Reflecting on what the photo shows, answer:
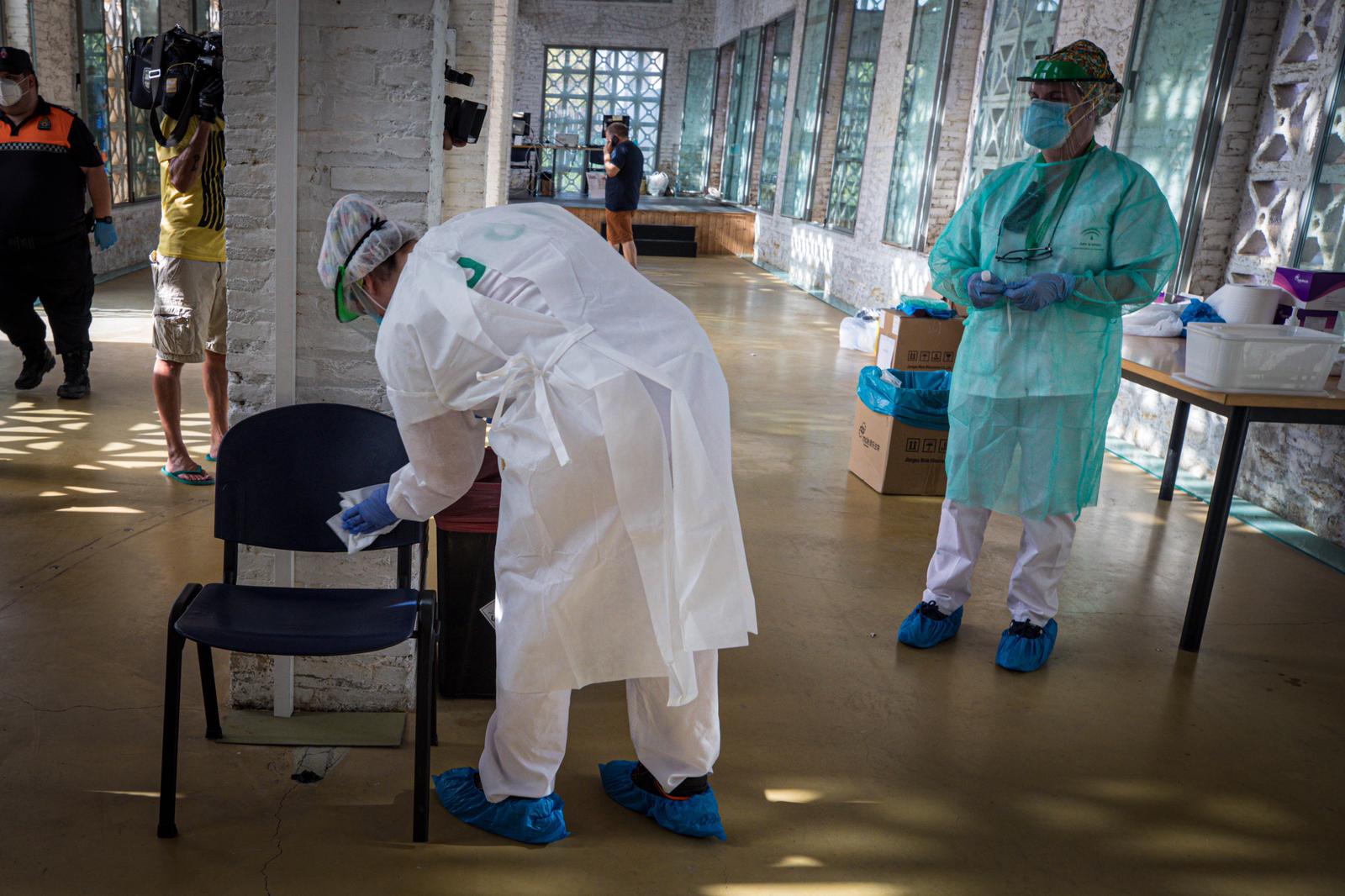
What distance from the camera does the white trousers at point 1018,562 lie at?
3.08 metres

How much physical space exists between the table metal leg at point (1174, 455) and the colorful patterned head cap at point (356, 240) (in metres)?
3.91

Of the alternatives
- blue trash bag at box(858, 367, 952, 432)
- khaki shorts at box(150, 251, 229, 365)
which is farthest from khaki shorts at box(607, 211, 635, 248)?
khaki shorts at box(150, 251, 229, 365)

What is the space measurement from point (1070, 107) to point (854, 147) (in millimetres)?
8108

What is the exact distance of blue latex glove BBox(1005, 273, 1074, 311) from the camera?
2855 millimetres

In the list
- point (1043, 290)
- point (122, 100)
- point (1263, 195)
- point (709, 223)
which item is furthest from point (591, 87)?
point (1043, 290)

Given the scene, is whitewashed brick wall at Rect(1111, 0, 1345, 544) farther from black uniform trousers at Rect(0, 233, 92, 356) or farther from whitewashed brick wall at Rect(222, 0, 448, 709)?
black uniform trousers at Rect(0, 233, 92, 356)

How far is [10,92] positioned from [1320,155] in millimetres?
5719

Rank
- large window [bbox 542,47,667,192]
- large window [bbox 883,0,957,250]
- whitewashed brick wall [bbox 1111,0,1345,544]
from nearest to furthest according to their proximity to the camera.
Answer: whitewashed brick wall [bbox 1111,0,1345,544], large window [bbox 883,0,957,250], large window [bbox 542,47,667,192]

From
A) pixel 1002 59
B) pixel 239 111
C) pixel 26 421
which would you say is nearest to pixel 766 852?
pixel 239 111

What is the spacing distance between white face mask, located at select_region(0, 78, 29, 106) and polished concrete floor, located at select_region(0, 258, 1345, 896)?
64.8 inches

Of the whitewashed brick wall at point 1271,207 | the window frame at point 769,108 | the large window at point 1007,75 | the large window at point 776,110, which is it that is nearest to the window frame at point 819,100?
the window frame at point 769,108

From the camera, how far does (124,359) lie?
20.1 feet

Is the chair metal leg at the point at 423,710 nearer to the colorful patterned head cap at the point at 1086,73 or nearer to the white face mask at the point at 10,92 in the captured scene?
the colorful patterned head cap at the point at 1086,73

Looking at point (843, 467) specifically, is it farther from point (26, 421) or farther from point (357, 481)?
point (26, 421)
